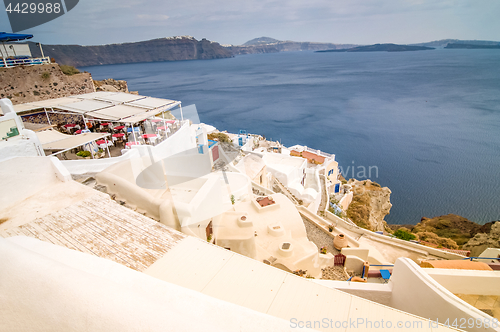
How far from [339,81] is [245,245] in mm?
Answer: 110530

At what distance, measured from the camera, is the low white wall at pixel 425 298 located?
17.0 ft

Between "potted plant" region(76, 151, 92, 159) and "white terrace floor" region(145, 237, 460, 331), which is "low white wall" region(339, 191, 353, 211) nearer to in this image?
"white terrace floor" region(145, 237, 460, 331)

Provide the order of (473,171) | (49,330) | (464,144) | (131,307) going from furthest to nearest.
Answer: (464,144), (473,171), (131,307), (49,330)

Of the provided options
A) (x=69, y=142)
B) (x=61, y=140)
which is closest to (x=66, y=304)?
(x=69, y=142)

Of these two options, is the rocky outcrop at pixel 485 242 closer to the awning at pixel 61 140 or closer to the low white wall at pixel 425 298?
the low white wall at pixel 425 298

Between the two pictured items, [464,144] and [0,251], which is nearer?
[0,251]

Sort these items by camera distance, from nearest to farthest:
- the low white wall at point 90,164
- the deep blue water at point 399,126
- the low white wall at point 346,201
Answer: the low white wall at point 90,164 < the low white wall at point 346,201 < the deep blue water at point 399,126

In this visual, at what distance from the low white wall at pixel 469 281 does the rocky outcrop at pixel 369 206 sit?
16.5m

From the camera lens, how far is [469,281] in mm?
6656

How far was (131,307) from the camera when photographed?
2.19m

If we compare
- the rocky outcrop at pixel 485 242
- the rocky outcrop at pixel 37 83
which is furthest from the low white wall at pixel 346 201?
the rocky outcrop at pixel 37 83

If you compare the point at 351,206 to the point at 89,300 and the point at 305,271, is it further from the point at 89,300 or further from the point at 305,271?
the point at 89,300

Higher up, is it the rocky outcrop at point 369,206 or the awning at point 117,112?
the awning at point 117,112

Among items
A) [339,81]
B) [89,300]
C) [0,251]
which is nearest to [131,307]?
[89,300]
